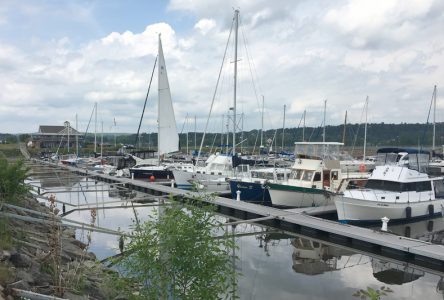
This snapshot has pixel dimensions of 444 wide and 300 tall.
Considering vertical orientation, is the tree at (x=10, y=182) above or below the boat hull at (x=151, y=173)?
above

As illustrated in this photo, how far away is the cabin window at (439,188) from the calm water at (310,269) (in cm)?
319

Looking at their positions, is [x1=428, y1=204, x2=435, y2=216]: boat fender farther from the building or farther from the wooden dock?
the building

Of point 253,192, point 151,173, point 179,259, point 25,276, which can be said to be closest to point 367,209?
point 253,192

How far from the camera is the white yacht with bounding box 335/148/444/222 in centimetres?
2019

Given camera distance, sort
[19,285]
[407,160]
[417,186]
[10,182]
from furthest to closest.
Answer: [407,160], [417,186], [10,182], [19,285]

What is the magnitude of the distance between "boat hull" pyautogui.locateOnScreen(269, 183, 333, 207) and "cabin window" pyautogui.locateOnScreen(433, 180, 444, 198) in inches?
231

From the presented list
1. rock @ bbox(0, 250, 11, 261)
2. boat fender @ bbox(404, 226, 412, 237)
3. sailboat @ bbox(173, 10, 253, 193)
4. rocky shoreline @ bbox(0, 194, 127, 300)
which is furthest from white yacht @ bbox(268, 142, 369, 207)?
rock @ bbox(0, 250, 11, 261)

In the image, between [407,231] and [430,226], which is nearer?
[407,231]

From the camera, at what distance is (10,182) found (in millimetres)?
14156

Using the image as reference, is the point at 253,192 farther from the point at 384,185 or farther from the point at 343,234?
the point at 343,234

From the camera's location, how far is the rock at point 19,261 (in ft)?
28.3

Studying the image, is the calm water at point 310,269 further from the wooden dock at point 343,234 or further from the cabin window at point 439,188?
the cabin window at point 439,188

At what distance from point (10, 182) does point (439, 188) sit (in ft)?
72.8

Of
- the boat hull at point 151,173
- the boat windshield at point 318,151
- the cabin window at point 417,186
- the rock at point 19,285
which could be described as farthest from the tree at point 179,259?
the boat hull at point 151,173
